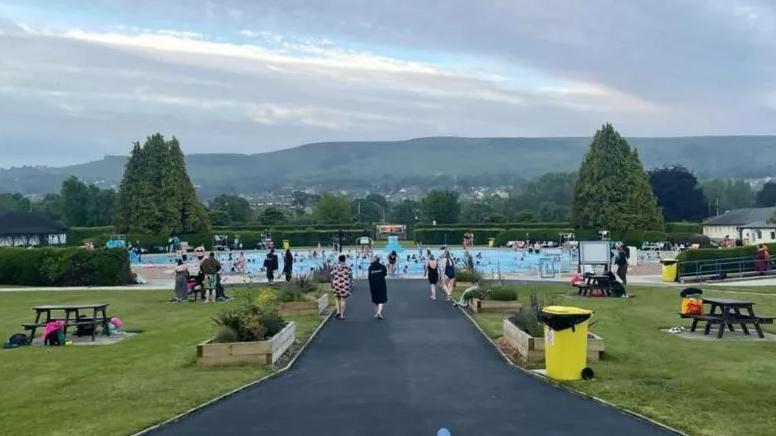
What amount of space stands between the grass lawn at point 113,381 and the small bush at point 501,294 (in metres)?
4.75

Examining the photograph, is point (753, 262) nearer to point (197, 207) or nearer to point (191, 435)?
point (191, 435)

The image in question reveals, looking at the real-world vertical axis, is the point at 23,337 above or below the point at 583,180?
below

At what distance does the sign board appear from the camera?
102 ft

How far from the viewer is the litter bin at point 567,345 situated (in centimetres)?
1157

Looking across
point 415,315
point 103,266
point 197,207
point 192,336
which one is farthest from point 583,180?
point 192,336

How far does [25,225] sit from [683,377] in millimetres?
82002

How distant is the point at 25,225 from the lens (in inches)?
3236

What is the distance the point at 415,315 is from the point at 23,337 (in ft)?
30.0

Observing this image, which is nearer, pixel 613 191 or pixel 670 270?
pixel 670 270

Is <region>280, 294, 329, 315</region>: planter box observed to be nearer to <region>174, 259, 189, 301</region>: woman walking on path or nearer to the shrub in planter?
<region>174, 259, 189, 301</region>: woman walking on path

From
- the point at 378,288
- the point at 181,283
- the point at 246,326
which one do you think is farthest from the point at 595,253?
the point at 246,326

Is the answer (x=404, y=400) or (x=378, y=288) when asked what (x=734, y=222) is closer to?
(x=378, y=288)

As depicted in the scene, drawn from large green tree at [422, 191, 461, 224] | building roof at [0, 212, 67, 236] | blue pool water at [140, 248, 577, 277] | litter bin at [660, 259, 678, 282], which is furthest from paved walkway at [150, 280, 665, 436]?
large green tree at [422, 191, 461, 224]

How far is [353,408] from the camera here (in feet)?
32.3
